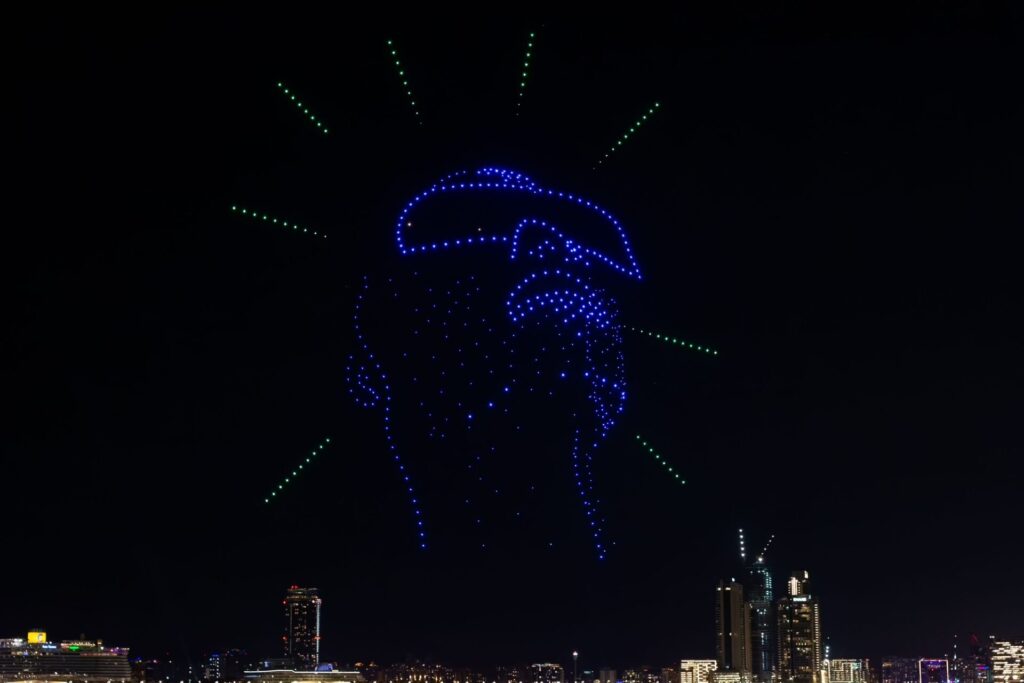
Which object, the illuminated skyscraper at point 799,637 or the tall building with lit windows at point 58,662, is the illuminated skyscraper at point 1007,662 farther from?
the tall building with lit windows at point 58,662

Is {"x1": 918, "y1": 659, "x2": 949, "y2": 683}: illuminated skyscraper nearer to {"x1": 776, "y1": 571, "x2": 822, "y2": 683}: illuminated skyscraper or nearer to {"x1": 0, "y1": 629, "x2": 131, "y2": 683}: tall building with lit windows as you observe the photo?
{"x1": 776, "y1": 571, "x2": 822, "y2": 683}: illuminated skyscraper

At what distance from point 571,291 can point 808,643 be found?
178ft

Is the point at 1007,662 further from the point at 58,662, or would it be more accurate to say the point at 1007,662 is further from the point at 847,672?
the point at 58,662

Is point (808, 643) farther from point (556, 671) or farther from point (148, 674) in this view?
point (148, 674)

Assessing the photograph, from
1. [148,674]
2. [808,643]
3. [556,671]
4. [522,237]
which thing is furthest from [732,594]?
[522,237]

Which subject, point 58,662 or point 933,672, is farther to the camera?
point 933,672

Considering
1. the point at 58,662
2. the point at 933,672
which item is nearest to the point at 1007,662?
the point at 933,672

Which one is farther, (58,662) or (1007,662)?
(1007,662)

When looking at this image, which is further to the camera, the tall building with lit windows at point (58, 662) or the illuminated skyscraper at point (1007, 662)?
the illuminated skyscraper at point (1007, 662)

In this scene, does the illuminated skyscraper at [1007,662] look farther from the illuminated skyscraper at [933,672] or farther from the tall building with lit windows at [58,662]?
the tall building with lit windows at [58,662]

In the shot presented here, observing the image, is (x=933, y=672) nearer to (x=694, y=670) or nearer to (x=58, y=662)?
(x=694, y=670)

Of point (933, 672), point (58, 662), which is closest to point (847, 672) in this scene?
point (933, 672)

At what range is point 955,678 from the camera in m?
70.7

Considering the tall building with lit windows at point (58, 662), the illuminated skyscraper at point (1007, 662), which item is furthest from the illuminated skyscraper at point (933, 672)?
the tall building with lit windows at point (58, 662)
